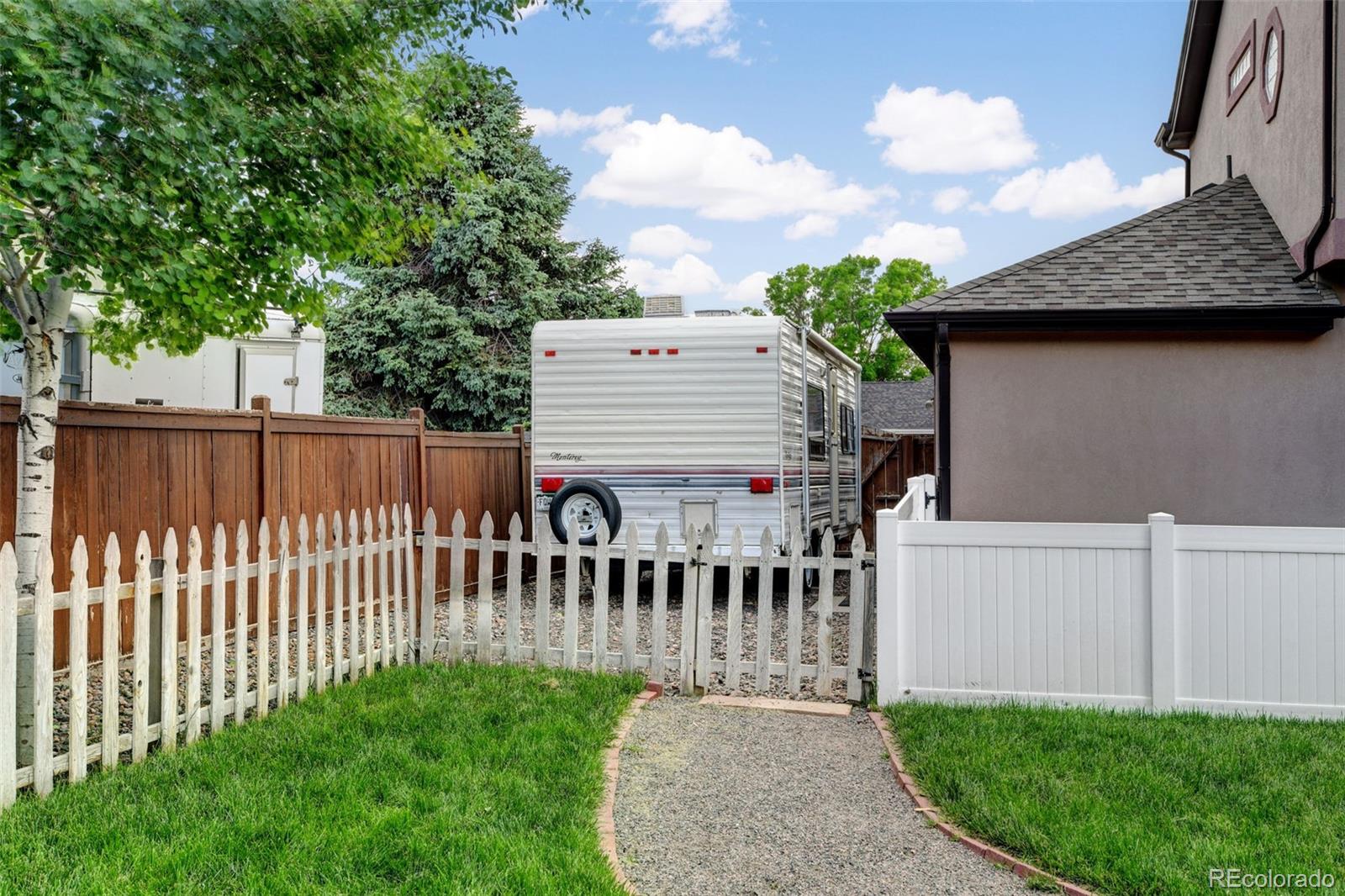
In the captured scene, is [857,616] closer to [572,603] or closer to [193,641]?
[572,603]

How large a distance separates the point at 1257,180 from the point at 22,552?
10.4m

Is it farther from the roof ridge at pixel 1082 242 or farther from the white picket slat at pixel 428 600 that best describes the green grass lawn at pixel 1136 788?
the roof ridge at pixel 1082 242

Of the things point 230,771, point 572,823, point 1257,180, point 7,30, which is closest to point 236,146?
point 7,30

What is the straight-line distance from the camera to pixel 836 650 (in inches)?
297

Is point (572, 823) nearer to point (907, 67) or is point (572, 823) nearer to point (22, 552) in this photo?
point (22, 552)

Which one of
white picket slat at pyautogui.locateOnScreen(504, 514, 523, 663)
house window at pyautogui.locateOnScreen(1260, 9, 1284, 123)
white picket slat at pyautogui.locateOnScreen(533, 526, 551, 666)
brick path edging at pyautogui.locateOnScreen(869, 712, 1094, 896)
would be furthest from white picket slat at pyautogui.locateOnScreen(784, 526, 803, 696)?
house window at pyautogui.locateOnScreen(1260, 9, 1284, 123)

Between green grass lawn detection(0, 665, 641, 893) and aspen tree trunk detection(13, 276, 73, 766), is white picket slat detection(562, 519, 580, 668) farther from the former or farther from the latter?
aspen tree trunk detection(13, 276, 73, 766)

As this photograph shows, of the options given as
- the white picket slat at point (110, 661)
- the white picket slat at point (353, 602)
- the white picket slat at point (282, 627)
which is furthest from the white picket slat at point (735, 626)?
the white picket slat at point (110, 661)

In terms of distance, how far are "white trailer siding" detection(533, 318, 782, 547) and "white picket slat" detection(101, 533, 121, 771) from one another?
5467 millimetres

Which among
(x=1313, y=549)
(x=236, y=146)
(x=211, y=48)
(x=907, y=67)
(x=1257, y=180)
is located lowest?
(x=1313, y=549)

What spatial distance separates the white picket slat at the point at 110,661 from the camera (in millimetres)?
4172

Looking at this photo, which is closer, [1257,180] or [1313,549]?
[1313,549]

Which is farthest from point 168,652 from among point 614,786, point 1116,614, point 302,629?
point 1116,614

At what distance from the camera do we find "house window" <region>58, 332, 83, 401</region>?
7.89 m
